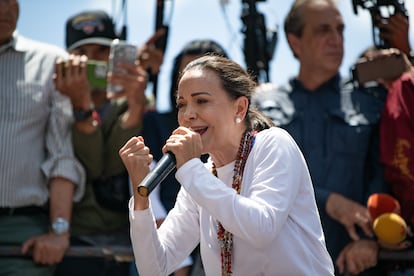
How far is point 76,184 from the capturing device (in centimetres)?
436

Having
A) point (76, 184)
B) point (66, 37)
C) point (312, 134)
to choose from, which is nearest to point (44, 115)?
point (76, 184)

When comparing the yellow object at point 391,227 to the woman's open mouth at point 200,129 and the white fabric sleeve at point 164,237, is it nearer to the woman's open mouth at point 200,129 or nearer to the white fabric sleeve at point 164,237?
→ the white fabric sleeve at point 164,237

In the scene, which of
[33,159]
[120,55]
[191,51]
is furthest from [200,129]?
[191,51]

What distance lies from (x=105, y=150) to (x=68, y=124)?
0.88 ft

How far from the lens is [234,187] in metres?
2.77

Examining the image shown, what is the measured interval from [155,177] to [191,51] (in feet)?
8.05

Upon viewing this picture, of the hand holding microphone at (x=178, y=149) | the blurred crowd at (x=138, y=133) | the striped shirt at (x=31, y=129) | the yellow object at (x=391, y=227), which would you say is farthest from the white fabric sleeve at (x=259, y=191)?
the striped shirt at (x=31, y=129)

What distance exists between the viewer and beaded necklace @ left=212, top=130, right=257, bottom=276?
107 inches

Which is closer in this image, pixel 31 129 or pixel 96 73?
pixel 31 129

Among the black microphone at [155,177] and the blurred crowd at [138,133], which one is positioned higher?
the black microphone at [155,177]

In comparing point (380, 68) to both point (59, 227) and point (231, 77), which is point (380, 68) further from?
point (59, 227)

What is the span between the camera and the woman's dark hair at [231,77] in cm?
285

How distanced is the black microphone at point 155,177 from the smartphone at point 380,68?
211 cm

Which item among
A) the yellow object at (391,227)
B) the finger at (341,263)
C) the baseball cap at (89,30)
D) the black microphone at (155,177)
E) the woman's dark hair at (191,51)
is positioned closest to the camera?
the black microphone at (155,177)
